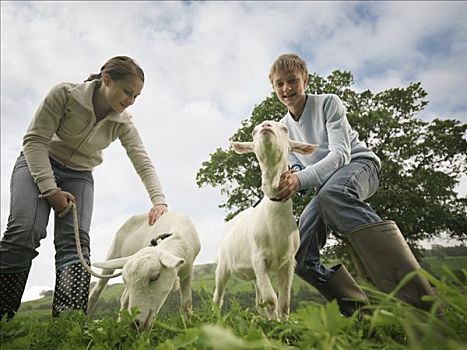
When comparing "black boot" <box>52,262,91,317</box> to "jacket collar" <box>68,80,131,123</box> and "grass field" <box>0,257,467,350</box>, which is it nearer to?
"grass field" <box>0,257,467,350</box>

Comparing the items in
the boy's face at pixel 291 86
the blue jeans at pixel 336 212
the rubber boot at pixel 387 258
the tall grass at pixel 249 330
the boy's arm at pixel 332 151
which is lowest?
the tall grass at pixel 249 330

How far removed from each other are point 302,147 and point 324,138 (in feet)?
0.94

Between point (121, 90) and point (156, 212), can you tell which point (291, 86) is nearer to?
point (121, 90)

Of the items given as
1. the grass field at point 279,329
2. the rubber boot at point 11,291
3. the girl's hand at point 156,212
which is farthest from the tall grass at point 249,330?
the girl's hand at point 156,212

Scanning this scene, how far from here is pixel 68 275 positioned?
343 cm

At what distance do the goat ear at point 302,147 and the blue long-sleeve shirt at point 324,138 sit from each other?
0.46ft

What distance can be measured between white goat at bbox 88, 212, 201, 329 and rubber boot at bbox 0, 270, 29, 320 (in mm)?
670

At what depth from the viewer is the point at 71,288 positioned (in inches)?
132

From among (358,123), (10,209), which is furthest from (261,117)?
(10,209)

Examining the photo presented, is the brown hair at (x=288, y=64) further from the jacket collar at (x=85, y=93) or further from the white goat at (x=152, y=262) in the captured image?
the white goat at (x=152, y=262)

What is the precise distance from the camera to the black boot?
10.8ft

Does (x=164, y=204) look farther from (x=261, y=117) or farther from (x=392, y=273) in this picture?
(x=261, y=117)

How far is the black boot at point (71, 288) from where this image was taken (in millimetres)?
3289

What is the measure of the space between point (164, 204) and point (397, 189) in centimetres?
1307
